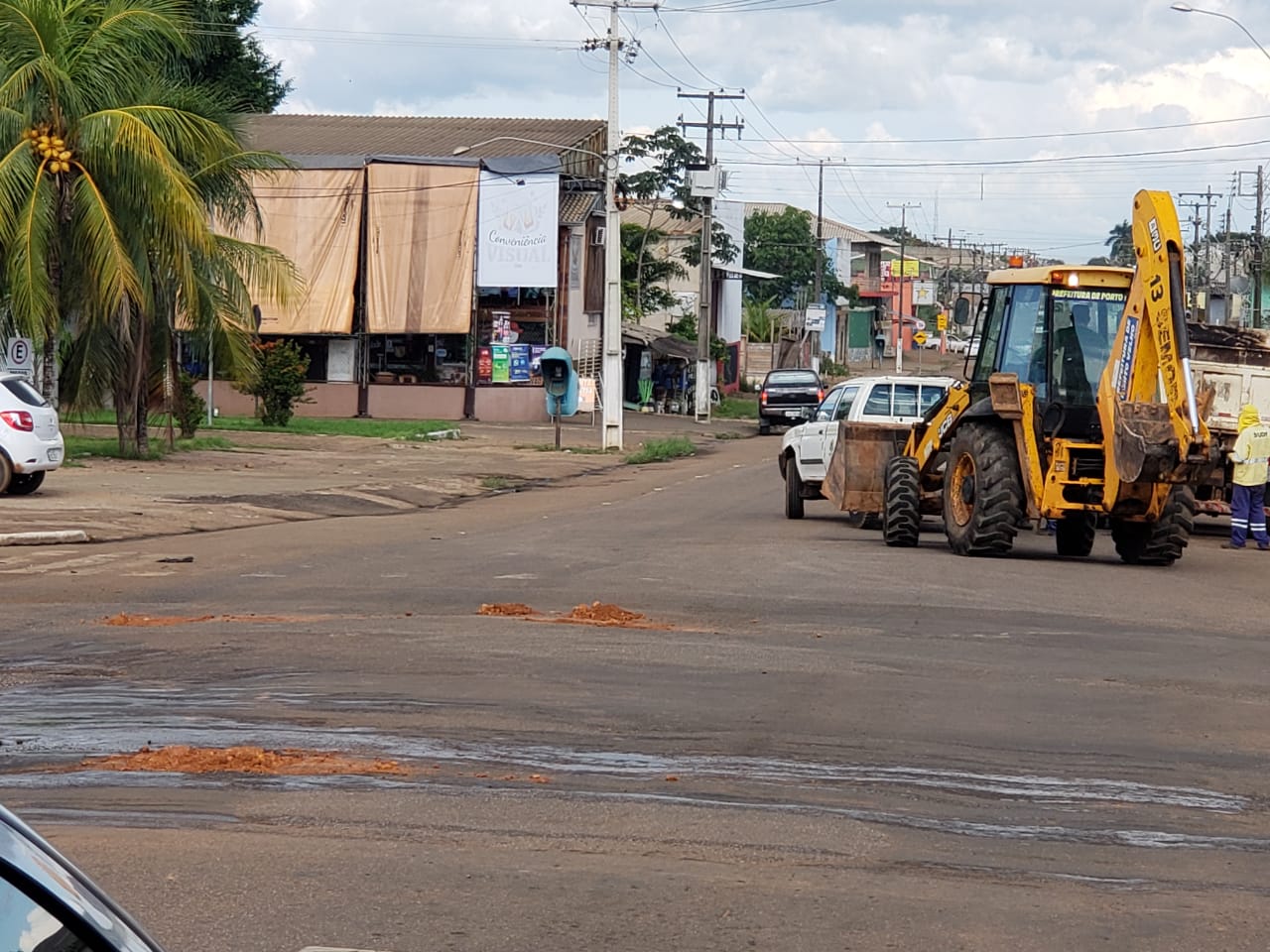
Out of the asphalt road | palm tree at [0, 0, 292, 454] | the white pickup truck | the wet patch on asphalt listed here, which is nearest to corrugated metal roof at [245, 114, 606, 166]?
palm tree at [0, 0, 292, 454]

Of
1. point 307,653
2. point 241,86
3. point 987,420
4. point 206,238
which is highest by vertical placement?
point 241,86

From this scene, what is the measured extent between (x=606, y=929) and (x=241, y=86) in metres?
53.4

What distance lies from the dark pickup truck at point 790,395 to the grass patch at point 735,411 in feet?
24.5

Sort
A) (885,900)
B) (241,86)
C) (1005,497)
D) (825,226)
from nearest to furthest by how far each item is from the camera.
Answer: (885,900) → (1005,497) → (241,86) → (825,226)

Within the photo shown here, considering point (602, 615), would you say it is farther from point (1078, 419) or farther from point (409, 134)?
point (409, 134)


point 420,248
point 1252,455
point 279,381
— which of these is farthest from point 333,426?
point 1252,455

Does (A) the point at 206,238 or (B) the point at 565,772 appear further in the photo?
(A) the point at 206,238

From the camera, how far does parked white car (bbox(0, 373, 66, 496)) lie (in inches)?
852

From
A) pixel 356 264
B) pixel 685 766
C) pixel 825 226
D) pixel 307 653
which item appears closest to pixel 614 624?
pixel 307 653

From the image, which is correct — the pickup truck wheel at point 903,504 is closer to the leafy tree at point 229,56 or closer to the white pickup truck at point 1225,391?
the white pickup truck at point 1225,391

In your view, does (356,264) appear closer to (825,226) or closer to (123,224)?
(123,224)

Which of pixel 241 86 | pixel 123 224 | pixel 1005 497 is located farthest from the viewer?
pixel 241 86

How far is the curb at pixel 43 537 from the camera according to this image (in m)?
17.3

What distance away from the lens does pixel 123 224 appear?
28.4 m
